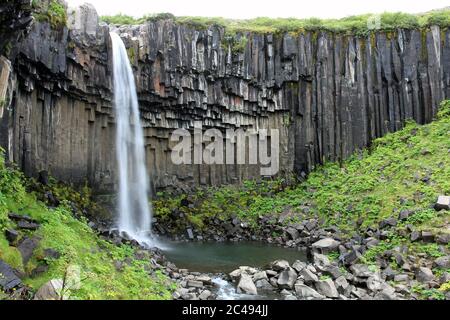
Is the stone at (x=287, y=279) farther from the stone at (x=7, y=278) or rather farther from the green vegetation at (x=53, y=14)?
the green vegetation at (x=53, y=14)

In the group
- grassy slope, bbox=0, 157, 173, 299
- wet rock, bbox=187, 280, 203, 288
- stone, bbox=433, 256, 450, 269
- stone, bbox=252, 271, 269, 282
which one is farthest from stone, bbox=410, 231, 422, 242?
grassy slope, bbox=0, 157, 173, 299

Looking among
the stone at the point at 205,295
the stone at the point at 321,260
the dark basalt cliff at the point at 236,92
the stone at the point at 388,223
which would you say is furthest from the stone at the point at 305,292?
the dark basalt cliff at the point at 236,92

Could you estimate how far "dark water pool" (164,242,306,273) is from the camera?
15.3 metres

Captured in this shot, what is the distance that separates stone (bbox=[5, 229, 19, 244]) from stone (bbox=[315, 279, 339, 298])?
792 cm

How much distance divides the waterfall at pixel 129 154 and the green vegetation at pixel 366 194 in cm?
114

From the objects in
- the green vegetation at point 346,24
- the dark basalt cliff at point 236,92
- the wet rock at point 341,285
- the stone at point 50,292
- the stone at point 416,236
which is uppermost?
the green vegetation at point 346,24

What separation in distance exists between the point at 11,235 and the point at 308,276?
804 cm

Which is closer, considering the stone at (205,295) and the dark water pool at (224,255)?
the stone at (205,295)

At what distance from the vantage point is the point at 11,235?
8.97 m

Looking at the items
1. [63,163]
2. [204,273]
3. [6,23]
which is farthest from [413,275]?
[63,163]

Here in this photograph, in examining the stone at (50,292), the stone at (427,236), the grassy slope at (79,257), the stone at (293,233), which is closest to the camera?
the stone at (50,292)

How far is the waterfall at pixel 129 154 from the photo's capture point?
2111 cm
